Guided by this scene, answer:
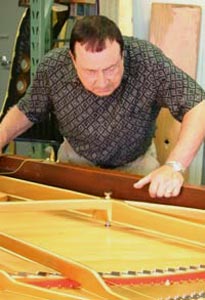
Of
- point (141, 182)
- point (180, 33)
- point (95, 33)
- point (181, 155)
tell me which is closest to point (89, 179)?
point (141, 182)

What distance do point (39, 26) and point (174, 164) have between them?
160 cm

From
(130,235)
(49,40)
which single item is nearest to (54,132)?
(49,40)

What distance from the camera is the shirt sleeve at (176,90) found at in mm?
2361

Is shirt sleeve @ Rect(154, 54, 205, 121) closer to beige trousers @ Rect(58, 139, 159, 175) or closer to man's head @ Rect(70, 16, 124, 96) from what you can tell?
man's head @ Rect(70, 16, 124, 96)

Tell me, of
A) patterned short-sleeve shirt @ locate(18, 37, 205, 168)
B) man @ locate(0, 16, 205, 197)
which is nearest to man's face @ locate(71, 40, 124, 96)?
man @ locate(0, 16, 205, 197)

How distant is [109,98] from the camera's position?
248 centimetres

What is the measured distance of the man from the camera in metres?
2.19

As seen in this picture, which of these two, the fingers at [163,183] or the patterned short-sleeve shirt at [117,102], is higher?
the patterned short-sleeve shirt at [117,102]

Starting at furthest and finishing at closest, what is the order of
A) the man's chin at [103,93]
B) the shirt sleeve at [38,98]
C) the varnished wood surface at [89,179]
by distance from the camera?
the shirt sleeve at [38,98], the man's chin at [103,93], the varnished wood surface at [89,179]

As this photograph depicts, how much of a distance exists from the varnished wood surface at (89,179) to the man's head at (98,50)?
334mm

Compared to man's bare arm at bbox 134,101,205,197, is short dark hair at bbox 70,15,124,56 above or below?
above

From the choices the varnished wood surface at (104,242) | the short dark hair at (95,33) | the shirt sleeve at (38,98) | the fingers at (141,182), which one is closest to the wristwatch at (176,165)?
the fingers at (141,182)

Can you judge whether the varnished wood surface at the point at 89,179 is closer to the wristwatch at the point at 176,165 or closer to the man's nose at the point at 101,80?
the wristwatch at the point at 176,165

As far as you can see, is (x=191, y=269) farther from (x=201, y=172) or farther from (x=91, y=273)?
(x=201, y=172)
